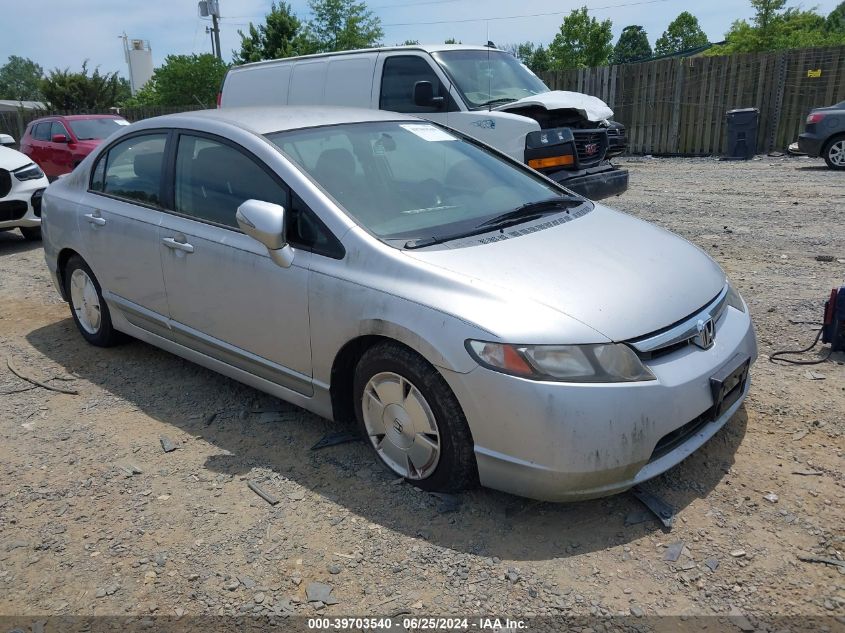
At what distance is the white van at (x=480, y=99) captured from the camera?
293 inches

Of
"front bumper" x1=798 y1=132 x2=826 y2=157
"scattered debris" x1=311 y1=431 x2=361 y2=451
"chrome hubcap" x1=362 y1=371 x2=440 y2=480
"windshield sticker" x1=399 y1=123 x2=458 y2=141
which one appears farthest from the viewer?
"front bumper" x1=798 y1=132 x2=826 y2=157

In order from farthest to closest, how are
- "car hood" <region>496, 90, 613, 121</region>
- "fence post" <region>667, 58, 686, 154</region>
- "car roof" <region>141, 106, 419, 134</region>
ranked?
1. "fence post" <region>667, 58, 686, 154</region>
2. "car hood" <region>496, 90, 613, 121</region>
3. "car roof" <region>141, 106, 419, 134</region>

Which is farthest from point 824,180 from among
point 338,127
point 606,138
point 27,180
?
point 27,180

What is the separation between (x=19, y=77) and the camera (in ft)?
395

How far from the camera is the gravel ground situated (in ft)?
8.50

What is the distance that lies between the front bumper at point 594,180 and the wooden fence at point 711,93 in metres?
10.2

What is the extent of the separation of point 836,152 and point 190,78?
3374 centimetres

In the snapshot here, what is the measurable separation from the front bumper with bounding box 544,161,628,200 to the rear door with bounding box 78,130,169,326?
13.8 feet

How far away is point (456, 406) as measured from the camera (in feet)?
9.49

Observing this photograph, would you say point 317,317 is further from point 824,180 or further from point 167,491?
point 824,180

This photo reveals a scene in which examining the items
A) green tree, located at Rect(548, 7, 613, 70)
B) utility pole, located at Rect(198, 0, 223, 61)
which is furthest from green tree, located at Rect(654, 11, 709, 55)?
utility pole, located at Rect(198, 0, 223, 61)

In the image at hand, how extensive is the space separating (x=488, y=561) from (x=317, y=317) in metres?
1.35

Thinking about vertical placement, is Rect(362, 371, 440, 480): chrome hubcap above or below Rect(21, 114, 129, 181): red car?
below

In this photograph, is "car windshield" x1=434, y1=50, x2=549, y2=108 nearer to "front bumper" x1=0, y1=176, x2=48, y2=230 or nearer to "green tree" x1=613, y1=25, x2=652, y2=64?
"front bumper" x1=0, y1=176, x2=48, y2=230
